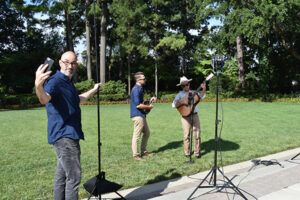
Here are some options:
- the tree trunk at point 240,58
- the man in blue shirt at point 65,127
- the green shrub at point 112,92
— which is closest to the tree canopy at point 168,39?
the tree trunk at point 240,58

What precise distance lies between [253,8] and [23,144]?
22658 mm

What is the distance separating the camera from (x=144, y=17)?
30188mm

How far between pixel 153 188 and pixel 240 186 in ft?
4.86

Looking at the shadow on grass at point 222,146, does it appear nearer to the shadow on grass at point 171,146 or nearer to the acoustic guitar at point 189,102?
the shadow on grass at point 171,146

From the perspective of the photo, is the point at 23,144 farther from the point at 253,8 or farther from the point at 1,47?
the point at 1,47

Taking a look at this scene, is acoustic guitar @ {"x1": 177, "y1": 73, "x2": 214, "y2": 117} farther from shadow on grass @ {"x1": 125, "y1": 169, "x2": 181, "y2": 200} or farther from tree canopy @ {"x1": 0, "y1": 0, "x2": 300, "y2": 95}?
tree canopy @ {"x1": 0, "y1": 0, "x2": 300, "y2": 95}

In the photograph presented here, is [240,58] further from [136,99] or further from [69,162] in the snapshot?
[69,162]

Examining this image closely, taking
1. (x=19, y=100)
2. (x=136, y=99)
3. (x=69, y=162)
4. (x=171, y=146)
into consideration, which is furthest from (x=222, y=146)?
(x=19, y=100)

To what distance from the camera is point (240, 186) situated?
4.59 m

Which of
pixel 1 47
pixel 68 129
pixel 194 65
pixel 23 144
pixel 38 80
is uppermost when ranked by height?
pixel 1 47

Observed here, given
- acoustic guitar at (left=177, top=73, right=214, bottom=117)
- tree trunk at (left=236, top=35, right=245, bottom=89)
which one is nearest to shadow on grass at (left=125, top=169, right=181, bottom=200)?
acoustic guitar at (left=177, top=73, right=214, bottom=117)

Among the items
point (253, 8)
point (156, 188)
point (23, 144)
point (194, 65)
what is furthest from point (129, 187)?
point (194, 65)

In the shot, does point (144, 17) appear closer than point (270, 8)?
No

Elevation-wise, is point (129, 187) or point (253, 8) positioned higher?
point (253, 8)
